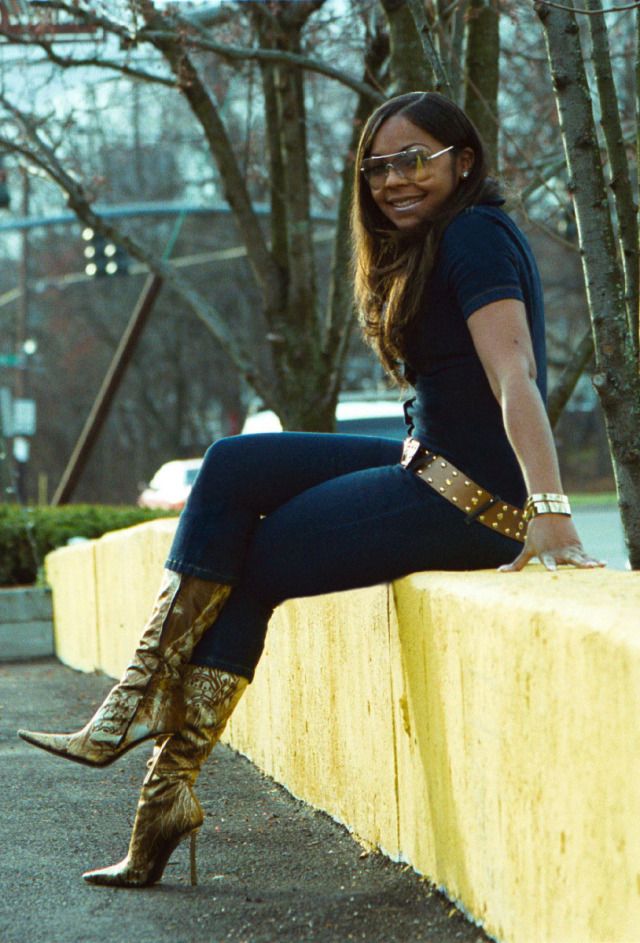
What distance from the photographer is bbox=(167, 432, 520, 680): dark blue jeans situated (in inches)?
144

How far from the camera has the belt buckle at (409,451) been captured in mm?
3695

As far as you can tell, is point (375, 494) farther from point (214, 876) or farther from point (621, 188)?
point (621, 188)

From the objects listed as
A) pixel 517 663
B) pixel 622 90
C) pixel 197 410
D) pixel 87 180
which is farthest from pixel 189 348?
pixel 517 663

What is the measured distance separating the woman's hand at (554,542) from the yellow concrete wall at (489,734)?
6 centimetres

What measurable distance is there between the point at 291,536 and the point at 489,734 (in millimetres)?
797

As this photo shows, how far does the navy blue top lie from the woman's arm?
0.41 ft

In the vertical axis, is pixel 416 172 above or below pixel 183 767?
above

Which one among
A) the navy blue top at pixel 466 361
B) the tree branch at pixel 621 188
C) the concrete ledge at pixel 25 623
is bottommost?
the concrete ledge at pixel 25 623

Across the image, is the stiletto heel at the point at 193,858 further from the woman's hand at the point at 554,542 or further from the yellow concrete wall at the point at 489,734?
the woman's hand at the point at 554,542

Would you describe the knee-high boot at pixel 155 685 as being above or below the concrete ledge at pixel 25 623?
above

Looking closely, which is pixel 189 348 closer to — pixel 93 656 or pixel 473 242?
pixel 93 656

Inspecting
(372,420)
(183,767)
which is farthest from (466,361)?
(372,420)

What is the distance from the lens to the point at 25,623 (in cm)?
1102

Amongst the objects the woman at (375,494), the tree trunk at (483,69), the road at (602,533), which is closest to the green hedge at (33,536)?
the road at (602,533)
